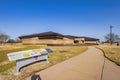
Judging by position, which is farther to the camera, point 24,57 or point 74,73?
point 24,57

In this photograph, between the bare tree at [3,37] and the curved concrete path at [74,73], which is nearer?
the curved concrete path at [74,73]

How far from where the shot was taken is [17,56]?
8.41m

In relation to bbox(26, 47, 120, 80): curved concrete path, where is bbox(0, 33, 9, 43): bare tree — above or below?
above

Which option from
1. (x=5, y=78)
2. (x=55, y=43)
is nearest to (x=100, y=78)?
(x=5, y=78)

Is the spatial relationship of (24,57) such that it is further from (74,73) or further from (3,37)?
(3,37)

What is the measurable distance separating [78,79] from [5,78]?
4.00 metres

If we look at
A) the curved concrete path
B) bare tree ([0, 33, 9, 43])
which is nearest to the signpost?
the curved concrete path

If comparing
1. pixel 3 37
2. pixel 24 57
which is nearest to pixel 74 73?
pixel 24 57

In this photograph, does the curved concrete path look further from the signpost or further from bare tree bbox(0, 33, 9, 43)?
bare tree bbox(0, 33, 9, 43)

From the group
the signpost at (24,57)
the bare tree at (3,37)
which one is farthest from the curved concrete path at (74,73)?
the bare tree at (3,37)

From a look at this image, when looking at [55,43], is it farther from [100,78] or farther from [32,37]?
[100,78]

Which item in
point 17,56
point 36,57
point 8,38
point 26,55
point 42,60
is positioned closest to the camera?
point 17,56

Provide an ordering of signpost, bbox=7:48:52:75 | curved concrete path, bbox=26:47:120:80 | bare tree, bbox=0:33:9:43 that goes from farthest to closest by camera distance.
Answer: bare tree, bbox=0:33:9:43, signpost, bbox=7:48:52:75, curved concrete path, bbox=26:47:120:80

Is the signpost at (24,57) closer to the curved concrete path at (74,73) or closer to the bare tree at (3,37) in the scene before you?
the curved concrete path at (74,73)
